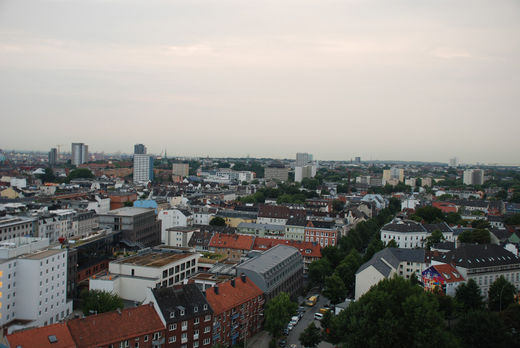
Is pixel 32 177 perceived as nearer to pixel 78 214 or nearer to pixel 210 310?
pixel 78 214

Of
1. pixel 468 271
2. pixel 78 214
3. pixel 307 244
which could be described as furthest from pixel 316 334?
pixel 78 214

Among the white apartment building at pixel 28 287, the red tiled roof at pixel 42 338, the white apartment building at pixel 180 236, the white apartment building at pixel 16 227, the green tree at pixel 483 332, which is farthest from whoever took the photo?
the white apartment building at pixel 180 236

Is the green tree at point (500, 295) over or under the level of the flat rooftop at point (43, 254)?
under

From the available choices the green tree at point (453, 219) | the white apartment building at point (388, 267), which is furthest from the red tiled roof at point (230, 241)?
the green tree at point (453, 219)

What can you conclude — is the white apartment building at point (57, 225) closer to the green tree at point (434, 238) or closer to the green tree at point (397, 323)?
the green tree at point (397, 323)

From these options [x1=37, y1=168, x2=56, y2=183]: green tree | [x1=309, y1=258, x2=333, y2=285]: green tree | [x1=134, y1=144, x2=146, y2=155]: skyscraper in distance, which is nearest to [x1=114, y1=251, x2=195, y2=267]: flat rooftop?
[x1=309, y1=258, x2=333, y2=285]: green tree
